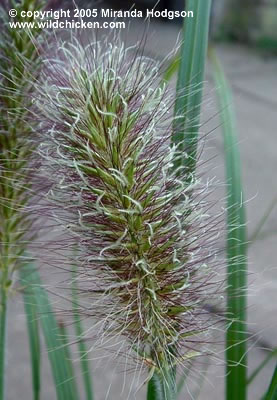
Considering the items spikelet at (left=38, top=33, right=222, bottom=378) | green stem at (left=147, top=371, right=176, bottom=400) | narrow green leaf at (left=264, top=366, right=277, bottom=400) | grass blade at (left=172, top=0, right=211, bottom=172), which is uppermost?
grass blade at (left=172, top=0, right=211, bottom=172)

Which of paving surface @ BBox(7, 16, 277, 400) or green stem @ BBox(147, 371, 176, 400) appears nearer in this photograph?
green stem @ BBox(147, 371, 176, 400)

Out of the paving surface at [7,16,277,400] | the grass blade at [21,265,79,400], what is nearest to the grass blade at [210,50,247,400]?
the paving surface at [7,16,277,400]

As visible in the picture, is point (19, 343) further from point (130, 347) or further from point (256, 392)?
point (130, 347)

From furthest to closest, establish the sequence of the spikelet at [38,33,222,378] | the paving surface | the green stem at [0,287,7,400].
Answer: the paving surface, the green stem at [0,287,7,400], the spikelet at [38,33,222,378]

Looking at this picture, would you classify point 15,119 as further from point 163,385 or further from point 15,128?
point 163,385

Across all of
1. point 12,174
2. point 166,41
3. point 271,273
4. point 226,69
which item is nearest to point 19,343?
point 271,273

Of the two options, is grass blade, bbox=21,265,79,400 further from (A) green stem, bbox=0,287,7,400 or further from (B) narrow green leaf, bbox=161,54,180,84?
(B) narrow green leaf, bbox=161,54,180,84

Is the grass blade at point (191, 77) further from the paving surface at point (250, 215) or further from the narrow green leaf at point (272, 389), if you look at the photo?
the narrow green leaf at point (272, 389)

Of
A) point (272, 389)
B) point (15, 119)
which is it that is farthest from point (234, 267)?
point (15, 119)
